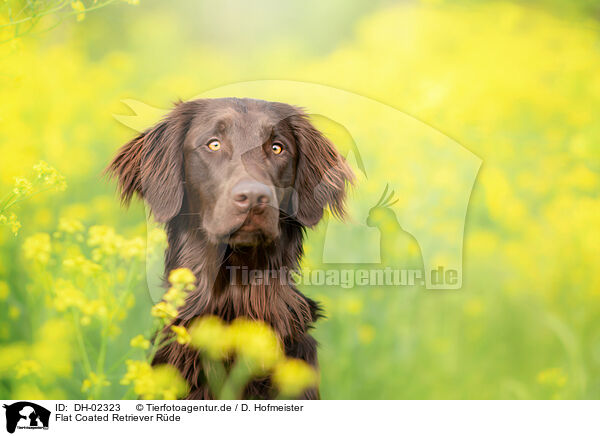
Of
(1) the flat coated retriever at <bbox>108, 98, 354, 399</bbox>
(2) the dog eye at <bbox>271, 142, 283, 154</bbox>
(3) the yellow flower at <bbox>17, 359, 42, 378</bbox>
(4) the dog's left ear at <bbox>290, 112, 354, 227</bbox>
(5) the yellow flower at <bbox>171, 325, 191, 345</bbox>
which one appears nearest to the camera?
(5) the yellow flower at <bbox>171, 325, 191, 345</bbox>

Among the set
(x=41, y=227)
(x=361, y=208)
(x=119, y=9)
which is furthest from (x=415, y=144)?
(x=41, y=227)

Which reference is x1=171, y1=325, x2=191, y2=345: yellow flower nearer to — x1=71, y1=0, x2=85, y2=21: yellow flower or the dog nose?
the dog nose

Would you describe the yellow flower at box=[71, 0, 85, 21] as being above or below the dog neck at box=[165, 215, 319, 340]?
above

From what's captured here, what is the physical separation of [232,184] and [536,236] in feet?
5.58

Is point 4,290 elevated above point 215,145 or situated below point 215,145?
below

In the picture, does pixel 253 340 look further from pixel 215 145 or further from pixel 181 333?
pixel 215 145

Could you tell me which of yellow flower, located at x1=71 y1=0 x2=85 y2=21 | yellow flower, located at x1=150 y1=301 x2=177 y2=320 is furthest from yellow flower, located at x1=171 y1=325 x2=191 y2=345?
yellow flower, located at x1=71 y1=0 x2=85 y2=21

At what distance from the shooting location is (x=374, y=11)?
9.49ft

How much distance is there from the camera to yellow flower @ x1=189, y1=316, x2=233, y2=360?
2.35 metres
